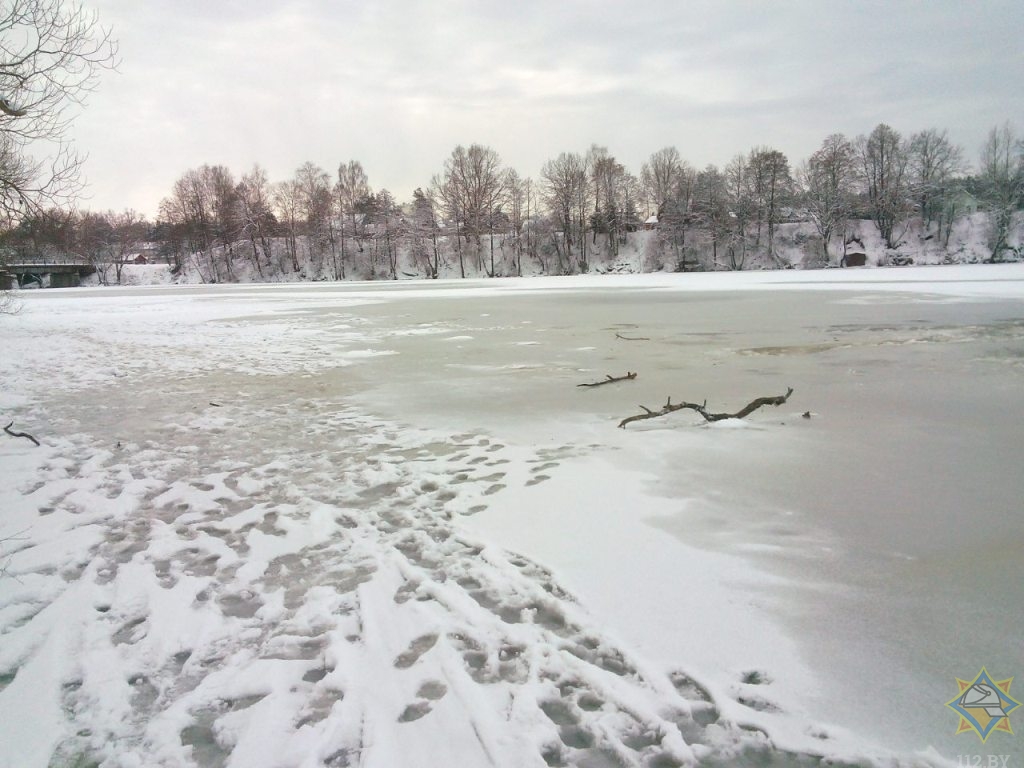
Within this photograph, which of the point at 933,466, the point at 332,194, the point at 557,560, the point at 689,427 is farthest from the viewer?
the point at 332,194

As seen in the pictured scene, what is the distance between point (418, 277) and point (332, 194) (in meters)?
16.2

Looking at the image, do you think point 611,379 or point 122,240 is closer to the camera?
point 611,379

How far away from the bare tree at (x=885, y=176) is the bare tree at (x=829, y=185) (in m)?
A: 3.03

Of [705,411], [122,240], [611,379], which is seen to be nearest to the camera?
[705,411]

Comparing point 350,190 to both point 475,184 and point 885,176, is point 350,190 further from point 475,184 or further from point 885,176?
point 885,176

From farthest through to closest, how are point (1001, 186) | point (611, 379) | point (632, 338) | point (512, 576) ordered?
1. point (1001, 186)
2. point (632, 338)
3. point (611, 379)
4. point (512, 576)

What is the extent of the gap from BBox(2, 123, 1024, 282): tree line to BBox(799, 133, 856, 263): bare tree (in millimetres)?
141

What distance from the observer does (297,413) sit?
24.1 ft

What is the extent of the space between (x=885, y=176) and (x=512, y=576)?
7431 centimetres

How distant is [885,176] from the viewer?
62.5 meters

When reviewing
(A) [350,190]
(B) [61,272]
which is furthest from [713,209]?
(B) [61,272]

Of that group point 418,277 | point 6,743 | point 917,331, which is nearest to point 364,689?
point 6,743

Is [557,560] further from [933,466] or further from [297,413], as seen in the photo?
[297,413]

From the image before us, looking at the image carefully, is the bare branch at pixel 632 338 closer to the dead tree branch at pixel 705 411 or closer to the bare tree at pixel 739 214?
the dead tree branch at pixel 705 411
